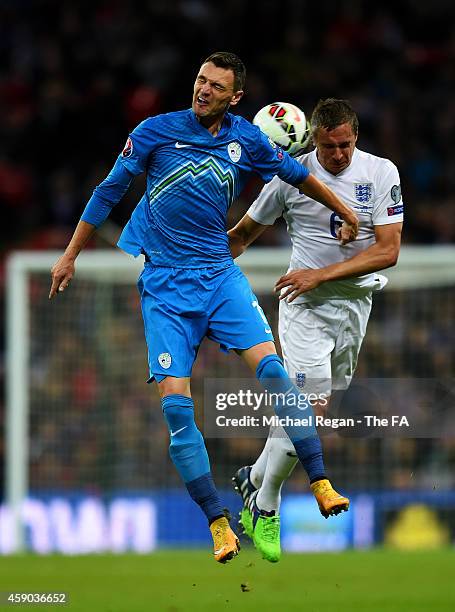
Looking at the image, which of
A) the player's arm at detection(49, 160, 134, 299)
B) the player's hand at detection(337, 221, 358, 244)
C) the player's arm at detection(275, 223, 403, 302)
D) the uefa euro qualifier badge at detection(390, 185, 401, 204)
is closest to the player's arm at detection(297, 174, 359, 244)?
Result: the player's hand at detection(337, 221, 358, 244)

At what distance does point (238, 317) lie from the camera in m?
7.74

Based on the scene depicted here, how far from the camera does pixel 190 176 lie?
763 cm

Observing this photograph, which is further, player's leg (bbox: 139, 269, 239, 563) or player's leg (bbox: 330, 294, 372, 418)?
player's leg (bbox: 330, 294, 372, 418)

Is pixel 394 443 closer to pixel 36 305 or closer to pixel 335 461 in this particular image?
pixel 335 461

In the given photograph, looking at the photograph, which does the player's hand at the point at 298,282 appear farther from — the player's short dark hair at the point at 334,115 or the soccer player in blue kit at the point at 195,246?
the player's short dark hair at the point at 334,115

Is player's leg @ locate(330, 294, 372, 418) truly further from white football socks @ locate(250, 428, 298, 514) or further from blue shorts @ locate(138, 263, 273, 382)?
blue shorts @ locate(138, 263, 273, 382)

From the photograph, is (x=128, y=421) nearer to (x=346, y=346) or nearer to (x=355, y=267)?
(x=346, y=346)

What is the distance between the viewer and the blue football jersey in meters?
7.64

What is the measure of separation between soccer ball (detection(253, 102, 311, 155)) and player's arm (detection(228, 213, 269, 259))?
540mm

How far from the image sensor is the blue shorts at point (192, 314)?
7660 mm

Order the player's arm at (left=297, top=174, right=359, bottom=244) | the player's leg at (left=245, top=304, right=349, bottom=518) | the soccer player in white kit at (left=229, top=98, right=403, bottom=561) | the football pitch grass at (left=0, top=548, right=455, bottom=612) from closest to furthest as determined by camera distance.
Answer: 1. the player's leg at (left=245, top=304, right=349, bottom=518)
2. the player's arm at (left=297, top=174, right=359, bottom=244)
3. the soccer player in white kit at (left=229, top=98, right=403, bottom=561)
4. the football pitch grass at (left=0, top=548, right=455, bottom=612)

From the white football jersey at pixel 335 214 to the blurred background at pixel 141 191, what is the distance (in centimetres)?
485

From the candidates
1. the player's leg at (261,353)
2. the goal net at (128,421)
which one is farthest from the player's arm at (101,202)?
the goal net at (128,421)

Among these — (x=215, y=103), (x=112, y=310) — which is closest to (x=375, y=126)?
(x=112, y=310)
